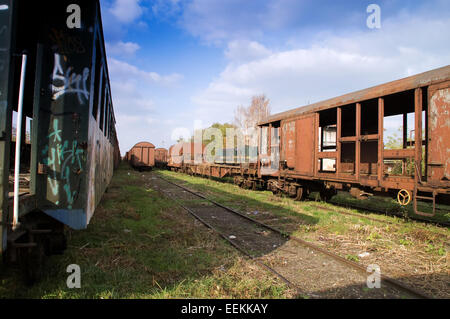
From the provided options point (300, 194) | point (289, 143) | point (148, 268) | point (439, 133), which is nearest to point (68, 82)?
point (148, 268)

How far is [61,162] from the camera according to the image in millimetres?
2742

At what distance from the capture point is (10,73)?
215 cm

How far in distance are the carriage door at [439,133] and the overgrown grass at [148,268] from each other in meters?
4.48

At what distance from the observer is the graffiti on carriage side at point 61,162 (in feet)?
8.89

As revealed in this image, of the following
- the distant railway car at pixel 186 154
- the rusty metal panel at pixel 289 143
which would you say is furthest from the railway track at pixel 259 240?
the distant railway car at pixel 186 154

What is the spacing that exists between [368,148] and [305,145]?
2.41 meters

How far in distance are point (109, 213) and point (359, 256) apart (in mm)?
5702

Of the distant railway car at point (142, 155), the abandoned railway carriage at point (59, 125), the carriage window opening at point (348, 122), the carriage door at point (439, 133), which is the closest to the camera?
the abandoned railway carriage at point (59, 125)

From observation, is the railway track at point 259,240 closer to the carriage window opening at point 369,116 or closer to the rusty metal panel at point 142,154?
the carriage window opening at point 369,116

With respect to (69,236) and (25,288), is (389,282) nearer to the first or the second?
(25,288)

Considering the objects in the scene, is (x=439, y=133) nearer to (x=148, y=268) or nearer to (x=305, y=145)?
(x=305, y=145)

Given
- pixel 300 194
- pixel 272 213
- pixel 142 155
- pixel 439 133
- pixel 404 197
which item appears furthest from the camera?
pixel 142 155

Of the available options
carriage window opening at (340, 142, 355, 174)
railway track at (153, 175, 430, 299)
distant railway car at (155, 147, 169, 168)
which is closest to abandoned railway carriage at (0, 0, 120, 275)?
railway track at (153, 175, 430, 299)

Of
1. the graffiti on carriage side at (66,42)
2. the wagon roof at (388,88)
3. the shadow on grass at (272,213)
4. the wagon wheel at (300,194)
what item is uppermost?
the wagon roof at (388,88)
